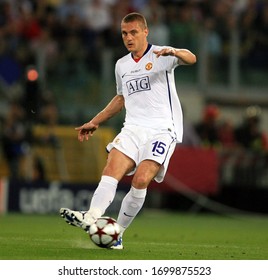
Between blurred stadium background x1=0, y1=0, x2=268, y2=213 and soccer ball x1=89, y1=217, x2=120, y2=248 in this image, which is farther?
blurred stadium background x1=0, y1=0, x2=268, y2=213

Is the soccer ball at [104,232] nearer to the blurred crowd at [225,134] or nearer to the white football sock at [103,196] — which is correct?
the white football sock at [103,196]

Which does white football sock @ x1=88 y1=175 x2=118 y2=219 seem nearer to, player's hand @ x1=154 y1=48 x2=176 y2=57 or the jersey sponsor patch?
the jersey sponsor patch

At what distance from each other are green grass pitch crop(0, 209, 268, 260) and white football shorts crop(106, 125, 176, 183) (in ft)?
3.37

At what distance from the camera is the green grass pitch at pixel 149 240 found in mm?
10820

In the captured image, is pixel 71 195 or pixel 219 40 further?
pixel 219 40

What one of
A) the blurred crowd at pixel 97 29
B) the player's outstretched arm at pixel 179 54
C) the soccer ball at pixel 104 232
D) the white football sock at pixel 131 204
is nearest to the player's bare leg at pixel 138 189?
the white football sock at pixel 131 204

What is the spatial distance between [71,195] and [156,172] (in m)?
9.70

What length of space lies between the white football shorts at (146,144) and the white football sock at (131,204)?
33 centimetres

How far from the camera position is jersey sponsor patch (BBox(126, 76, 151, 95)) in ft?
38.2

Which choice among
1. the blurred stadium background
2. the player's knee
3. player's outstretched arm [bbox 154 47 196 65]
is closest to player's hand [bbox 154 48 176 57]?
player's outstretched arm [bbox 154 47 196 65]

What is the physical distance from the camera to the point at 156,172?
1146cm

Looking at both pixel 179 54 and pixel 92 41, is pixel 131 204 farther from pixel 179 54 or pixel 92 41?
pixel 92 41
